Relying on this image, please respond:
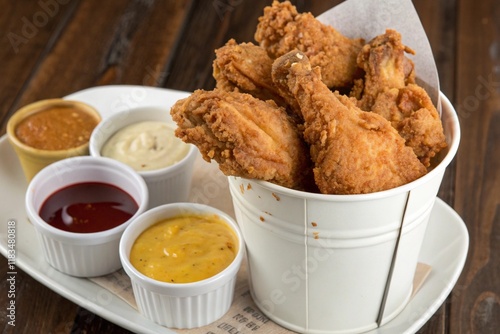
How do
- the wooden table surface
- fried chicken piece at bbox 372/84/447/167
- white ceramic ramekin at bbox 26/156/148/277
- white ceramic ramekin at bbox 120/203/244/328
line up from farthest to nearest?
the wooden table surface
white ceramic ramekin at bbox 26/156/148/277
white ceramic ramekin at bbox 120/203/244/328
fried chicken piece at bbox 372/84/447/167

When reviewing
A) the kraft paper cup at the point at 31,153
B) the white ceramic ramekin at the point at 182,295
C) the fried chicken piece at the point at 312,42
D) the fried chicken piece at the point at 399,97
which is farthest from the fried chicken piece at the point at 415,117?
the kraft paper cup at the point at 31,153

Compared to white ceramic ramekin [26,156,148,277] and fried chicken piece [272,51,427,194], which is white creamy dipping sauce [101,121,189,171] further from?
fried chicken piece [272,51,427,194]

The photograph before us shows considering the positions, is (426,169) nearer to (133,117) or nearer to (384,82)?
(384,82)

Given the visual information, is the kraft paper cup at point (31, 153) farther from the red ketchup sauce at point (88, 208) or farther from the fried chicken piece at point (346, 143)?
the fried chicken piece at point (346, 143)

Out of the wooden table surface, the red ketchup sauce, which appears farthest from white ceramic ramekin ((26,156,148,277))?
the wooden table surface

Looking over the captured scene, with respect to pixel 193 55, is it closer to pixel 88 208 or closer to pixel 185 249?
pixel 88 208
